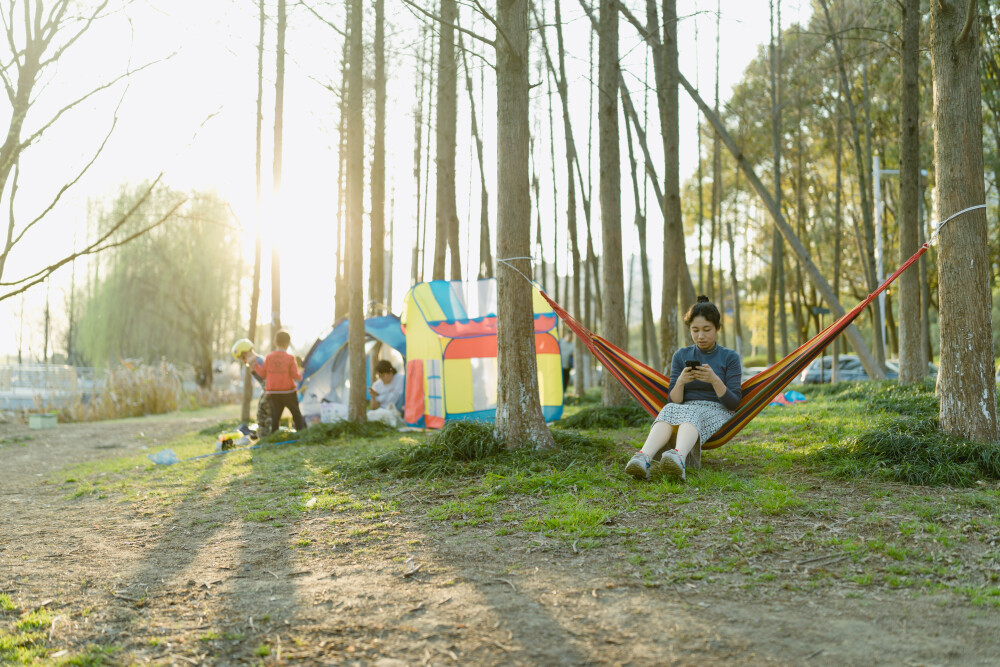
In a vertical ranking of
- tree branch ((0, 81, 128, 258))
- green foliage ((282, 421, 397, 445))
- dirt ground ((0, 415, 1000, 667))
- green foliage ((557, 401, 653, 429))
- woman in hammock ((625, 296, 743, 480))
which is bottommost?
dirt ground ((0, 415, 1000, 667))

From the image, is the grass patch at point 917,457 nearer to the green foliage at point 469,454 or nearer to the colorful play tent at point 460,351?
the green foliage at point 469,454

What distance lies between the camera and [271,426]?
899 centimetres

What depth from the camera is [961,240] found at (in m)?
4.70

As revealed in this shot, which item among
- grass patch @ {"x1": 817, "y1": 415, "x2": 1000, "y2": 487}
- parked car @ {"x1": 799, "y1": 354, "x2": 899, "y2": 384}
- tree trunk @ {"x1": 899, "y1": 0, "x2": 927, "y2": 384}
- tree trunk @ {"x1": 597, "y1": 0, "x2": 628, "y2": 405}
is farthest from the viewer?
parked car @ {"x1": 799, "y1": 354, "x2": 899, "y2": 384}

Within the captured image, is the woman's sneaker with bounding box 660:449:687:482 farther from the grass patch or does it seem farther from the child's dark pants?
the child's dark pants

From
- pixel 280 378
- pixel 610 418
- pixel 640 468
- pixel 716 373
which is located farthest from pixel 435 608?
pixel 280 378

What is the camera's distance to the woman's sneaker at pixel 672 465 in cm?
443

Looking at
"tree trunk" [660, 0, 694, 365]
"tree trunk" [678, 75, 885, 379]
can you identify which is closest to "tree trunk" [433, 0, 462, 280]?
"tree trunk" [660, 0, 694, 365]

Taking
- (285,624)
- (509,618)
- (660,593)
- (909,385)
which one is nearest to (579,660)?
(509,618)

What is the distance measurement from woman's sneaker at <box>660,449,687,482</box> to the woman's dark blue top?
59cm

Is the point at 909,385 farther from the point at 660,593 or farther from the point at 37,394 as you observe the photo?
the point at 37,394

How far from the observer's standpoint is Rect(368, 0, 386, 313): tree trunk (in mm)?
9062

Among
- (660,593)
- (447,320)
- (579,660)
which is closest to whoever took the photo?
(579,660)

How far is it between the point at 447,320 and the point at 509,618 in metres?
6.12
